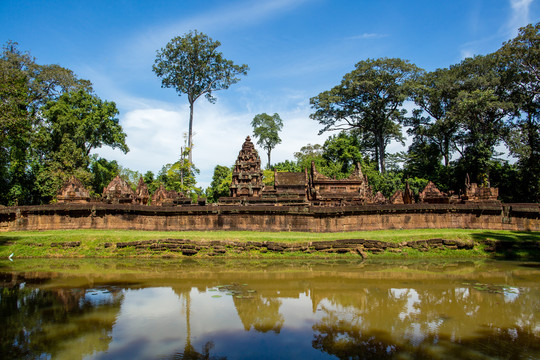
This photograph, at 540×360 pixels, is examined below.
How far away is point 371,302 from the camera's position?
747 cm

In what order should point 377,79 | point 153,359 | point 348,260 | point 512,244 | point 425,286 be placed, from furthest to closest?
Answer: point 377,79, point 512,244, point 348,260, point 425,286, point 153,359

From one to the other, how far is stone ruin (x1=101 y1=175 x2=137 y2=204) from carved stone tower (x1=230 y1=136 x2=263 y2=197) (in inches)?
291

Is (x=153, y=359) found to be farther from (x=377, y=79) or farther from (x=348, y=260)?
(x=377, y=79)

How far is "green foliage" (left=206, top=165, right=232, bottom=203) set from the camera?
40.8 metres

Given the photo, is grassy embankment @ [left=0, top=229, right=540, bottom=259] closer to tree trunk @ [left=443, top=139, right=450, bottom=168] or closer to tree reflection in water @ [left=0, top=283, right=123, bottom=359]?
tree reflection in water @ [left=0, top=283, right=123, bottom=359]

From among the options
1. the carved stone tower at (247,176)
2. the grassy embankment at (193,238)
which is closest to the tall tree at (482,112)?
the grassy embankment at (193,238)

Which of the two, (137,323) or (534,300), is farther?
(534,300)

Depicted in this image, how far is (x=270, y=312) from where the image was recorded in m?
6.93

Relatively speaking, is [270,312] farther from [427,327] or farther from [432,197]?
[432,197]

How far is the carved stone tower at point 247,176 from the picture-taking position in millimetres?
25828

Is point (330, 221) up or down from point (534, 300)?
up

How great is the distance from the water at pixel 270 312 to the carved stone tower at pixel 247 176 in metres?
14.7

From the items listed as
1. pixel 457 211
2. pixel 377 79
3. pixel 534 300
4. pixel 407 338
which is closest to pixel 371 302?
pixel 407 338

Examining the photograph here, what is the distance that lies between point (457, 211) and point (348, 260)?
7534 millimetres
